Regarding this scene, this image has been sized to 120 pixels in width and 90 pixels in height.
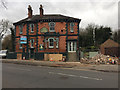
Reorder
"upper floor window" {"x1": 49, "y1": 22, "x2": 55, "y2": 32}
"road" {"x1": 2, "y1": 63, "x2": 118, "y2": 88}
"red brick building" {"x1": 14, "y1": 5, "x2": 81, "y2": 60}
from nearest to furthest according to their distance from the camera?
1. "road" {"x1": 2, "y1": 63, "x2": 118, "y2": 88}
2. "red brick building" {"x1": 14, "y1": 5, "x2": 81, "y2": 60}
3. "upper floor window" {"x1": 49, "y1": 22, "x2": 55, "y2": 32}

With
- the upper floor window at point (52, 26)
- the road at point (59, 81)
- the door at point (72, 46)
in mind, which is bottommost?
the road at point (59, 81)

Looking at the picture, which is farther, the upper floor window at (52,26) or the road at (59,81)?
the upper floor window at (52,26)

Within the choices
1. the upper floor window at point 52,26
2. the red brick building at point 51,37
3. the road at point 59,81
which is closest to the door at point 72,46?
the red brick building at point 51,37

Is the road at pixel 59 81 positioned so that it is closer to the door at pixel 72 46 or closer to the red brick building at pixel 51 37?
the door at pixel 72 46

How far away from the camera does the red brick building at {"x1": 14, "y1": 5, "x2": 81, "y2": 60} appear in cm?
2015

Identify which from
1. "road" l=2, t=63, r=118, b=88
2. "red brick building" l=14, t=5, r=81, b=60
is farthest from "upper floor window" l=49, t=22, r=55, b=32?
"road" l=2, t=63, r=118, b=88

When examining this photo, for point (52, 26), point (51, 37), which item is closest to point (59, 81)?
point (51, 37)

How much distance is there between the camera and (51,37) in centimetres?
2050

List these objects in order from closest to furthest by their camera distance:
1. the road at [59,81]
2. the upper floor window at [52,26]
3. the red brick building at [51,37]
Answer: the road at [59,81] < the red brick building at [51,37] < the upper floor window at [52,26]

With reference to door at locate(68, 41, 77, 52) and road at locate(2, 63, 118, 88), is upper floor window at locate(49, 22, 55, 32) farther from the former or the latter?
road at locate(2, 63, 118, 88)

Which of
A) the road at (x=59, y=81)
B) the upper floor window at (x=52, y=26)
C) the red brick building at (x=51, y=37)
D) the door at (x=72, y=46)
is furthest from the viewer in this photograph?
the upper floor window at (x=52, y=26)

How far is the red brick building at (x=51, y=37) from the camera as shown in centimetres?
2015

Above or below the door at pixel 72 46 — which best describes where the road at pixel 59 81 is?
below

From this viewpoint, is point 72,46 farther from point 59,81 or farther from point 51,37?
Result: point 59,81
